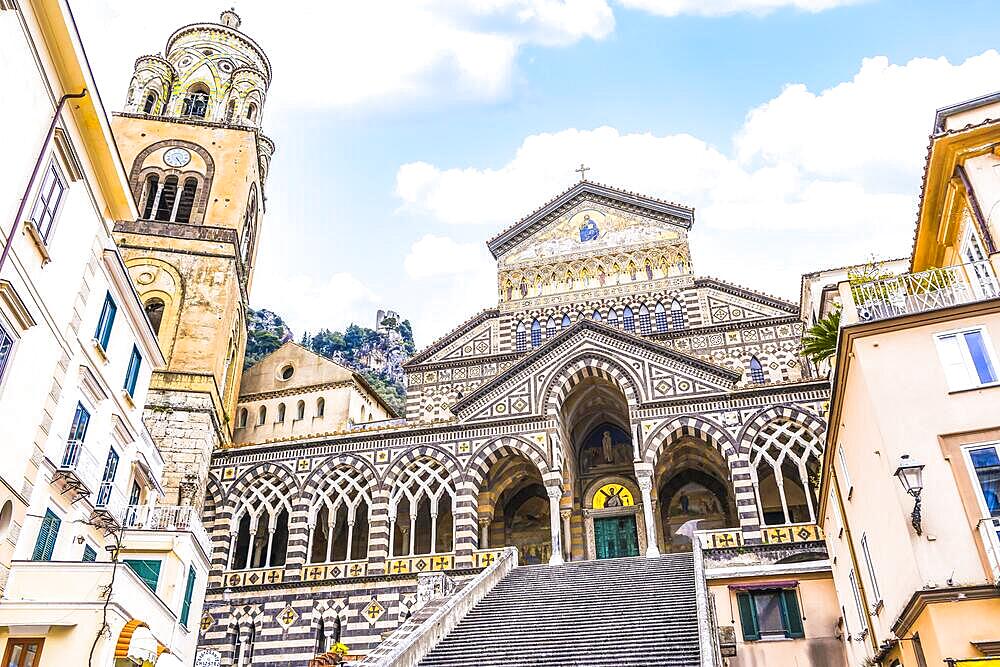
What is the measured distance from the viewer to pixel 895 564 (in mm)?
12531

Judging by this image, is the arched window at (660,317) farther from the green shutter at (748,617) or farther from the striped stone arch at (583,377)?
the green shutter at (748,617)

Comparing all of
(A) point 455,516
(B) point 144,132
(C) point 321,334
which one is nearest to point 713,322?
(A) point 455,516

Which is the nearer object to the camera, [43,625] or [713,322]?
[43,625]

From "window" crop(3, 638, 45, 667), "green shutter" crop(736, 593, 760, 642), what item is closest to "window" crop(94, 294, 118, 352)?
"window" crop(3, 638, 45, 667)

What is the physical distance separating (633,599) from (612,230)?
22.8 metres

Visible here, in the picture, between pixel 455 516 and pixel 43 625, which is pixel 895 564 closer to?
pixel 43 625

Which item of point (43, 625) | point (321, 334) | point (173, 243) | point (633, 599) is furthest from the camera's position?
point (321, 334)

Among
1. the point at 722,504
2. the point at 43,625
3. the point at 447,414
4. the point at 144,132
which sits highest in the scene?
the point at 144,132

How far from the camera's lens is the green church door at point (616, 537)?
29.2 metres

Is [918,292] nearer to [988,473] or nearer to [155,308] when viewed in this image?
[988,473]

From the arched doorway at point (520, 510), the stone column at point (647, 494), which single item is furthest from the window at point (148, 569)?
the stone column at point (647, 494)

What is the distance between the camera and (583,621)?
57.4ft

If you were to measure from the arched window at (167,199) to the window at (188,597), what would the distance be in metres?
21.2

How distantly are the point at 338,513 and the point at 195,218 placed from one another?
15.1m
